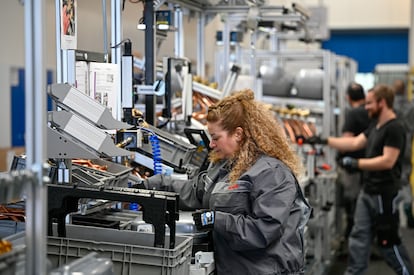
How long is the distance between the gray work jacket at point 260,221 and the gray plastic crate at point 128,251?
0.24 metres

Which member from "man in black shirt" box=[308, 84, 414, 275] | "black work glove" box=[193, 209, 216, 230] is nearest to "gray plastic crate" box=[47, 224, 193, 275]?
"black work glove" box=[193, 209, 216, 230]

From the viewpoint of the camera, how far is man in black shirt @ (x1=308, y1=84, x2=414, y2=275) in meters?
4.66

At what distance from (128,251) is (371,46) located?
1232 cm

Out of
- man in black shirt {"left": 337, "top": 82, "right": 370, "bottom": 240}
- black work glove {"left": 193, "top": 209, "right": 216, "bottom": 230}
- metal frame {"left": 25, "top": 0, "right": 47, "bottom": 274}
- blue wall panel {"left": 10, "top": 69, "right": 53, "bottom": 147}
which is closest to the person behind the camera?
metal frame {"left": 25, "top": 0, "right": 47, "bottom": 274}

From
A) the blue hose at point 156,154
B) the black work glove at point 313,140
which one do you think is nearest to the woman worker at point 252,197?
the blue hose at point 156,154

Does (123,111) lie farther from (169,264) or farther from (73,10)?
(169,264)

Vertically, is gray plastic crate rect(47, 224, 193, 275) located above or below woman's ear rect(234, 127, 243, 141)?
below

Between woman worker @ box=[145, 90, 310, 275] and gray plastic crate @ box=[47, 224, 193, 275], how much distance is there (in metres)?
0.25

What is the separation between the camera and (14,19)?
698cm

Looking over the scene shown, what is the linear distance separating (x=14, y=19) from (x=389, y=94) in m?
4.16

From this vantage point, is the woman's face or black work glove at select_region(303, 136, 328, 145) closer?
the woman's face

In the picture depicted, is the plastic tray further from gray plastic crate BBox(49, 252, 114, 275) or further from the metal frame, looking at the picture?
the metal frame

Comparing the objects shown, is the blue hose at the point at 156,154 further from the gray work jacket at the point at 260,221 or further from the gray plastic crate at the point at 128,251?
the gray plastic crate at the point at 128,251

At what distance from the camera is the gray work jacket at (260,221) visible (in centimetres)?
247
